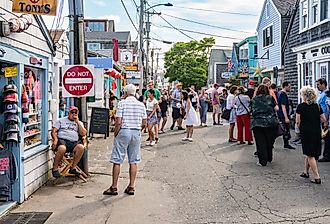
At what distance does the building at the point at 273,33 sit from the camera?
28.2 metres

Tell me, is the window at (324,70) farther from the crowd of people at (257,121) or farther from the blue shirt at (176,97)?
the blue shirt at (176,97)

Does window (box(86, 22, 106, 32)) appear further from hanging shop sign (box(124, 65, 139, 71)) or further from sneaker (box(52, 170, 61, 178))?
sneaker (box(52, 170, 61, 178))

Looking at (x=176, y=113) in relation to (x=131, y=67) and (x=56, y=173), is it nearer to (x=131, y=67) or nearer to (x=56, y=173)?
(x=56, y=173)

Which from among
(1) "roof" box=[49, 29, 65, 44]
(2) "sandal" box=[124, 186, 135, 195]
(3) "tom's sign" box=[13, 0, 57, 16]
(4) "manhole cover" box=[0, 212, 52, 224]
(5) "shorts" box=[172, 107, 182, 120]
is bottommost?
(4) "manhole cover" box=[0, 212, 52, 224]

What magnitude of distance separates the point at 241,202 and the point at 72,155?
3.23 metres

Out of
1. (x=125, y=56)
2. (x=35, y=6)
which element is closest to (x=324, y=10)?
(x=35, y=6)

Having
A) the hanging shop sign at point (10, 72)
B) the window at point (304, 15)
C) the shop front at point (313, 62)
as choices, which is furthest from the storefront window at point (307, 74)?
the hanging shop sign at point (10, 72)

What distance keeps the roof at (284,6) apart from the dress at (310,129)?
67.3ft

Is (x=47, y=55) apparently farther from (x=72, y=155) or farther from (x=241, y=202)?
(x=241, y=202)

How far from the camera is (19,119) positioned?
7203 millimetres

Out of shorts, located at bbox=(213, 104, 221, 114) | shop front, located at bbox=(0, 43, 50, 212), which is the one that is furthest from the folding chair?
shorts, located at bbox=(213, 104, 221, 114)

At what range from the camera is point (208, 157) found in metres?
11.6

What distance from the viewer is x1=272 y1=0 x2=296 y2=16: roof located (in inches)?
1125

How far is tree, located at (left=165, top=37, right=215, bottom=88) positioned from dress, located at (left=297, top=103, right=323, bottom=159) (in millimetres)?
58939
